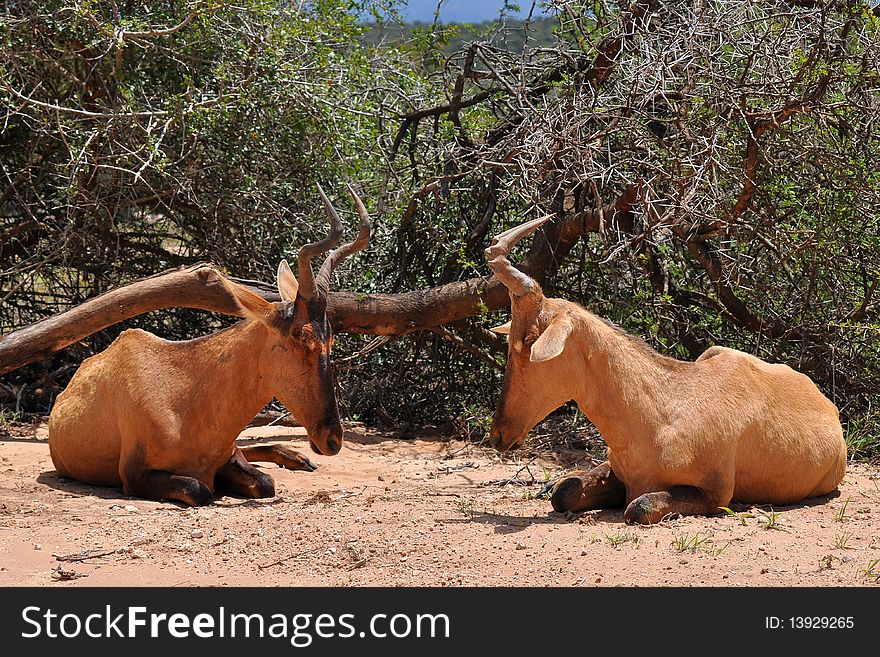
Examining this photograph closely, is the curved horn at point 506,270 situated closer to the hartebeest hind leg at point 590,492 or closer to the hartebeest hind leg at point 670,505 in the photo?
the hartebeest hind leg at point 590,492

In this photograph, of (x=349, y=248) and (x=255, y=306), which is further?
(x=349, y=248)

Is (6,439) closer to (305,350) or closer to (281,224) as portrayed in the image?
(281,224)

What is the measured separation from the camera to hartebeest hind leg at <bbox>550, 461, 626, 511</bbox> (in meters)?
6.04

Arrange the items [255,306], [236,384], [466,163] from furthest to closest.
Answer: [466,163] → [236,384] → [255,306]

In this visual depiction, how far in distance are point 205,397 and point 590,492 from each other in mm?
2476

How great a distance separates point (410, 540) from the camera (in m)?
5.27

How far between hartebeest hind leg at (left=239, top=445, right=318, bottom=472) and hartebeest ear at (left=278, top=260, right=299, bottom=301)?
137 cm

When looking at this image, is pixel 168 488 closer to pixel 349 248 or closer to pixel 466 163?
pixel 349 248

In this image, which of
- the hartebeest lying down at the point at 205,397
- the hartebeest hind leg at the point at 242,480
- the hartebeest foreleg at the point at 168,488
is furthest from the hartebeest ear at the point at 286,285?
the hartebeest foreleg at the point at 168,488

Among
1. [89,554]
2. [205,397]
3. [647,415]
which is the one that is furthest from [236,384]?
[647,415]

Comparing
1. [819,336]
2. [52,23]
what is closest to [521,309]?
[819,336]

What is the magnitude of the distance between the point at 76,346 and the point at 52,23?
2.90 metres

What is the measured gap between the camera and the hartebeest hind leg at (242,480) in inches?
268

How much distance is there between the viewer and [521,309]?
602cm
